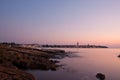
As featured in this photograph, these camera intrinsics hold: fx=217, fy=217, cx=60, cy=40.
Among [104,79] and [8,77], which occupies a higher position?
[8,77]

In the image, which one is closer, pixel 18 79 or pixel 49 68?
pixel 18 79

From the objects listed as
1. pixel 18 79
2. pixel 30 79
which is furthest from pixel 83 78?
pixel 18 79

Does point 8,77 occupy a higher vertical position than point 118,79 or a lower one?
higher

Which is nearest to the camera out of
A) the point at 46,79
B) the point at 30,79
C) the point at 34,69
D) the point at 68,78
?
the point at 30,79

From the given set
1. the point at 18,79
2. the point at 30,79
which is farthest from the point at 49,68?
the point at 18,79

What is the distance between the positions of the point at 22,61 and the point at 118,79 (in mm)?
21150

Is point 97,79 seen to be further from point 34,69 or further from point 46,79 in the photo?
point 34,69

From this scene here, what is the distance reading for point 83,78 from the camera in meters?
39.8

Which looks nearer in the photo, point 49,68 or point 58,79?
point 58,79

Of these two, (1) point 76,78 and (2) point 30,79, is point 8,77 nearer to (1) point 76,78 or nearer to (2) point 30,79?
(2) point 30,79

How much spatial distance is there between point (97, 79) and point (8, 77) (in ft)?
61.7

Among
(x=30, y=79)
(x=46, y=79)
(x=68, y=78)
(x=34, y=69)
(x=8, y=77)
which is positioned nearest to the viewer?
(x=8, y=77)

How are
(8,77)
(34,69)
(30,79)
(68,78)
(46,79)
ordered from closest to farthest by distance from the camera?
(8,77) < (30,79) < (46,79) < (68,78) < (34,69)

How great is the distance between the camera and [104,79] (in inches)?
1501
